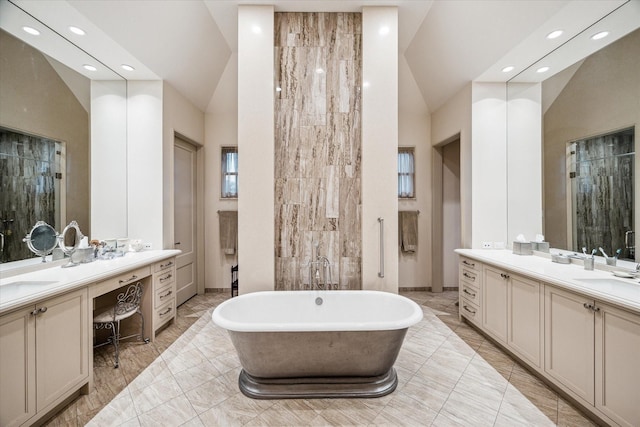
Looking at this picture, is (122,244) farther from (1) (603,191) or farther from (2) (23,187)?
(1) (603,191)

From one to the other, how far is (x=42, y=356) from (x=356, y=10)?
355cm

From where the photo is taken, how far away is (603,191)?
82.6 inches

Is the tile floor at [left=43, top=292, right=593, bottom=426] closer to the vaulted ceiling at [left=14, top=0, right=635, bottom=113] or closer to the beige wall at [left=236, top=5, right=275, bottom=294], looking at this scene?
the beige wall at [left=236, top=5, right=275, bottom=294]

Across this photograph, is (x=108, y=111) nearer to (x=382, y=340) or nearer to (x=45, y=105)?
(x=45, y=105)

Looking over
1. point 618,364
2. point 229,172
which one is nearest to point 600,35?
point 618,364

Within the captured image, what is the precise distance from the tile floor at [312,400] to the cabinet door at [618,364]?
27 cm

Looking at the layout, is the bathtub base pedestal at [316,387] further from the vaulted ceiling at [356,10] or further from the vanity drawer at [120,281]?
the vaulted ceiling at [356,10]

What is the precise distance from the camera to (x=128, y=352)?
2412 millimetres

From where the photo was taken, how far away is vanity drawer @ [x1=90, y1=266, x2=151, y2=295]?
1982mm

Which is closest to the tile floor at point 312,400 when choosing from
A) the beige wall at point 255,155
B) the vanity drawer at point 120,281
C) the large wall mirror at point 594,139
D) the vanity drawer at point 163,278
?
the vanity drawer at point 163,278

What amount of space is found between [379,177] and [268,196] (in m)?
1.04

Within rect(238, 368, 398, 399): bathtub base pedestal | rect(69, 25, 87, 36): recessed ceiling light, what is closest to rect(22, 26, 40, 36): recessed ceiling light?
rect(69, 25, 87, 36): recessed ceiling light

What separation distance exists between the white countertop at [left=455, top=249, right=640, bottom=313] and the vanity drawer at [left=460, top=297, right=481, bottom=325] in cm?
56

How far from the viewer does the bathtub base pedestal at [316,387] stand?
70.4 inches
